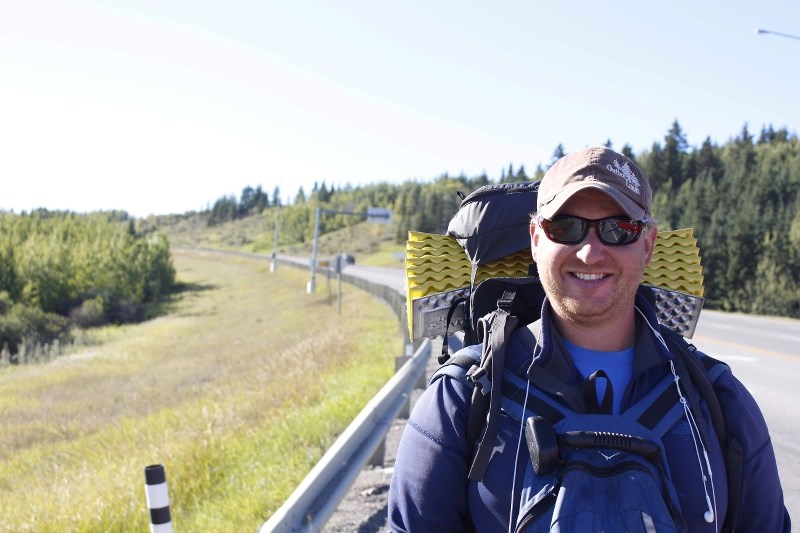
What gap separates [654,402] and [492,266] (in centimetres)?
130

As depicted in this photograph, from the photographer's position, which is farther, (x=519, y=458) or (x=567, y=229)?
(x=567, y=229)

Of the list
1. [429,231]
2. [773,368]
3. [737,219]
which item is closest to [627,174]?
[773,368]

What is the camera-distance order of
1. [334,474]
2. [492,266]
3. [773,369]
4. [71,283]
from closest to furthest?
[492,266], [334,474], [773,369], [71,283]

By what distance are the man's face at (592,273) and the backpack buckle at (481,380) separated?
0.27 m

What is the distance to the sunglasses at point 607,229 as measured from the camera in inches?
84.4

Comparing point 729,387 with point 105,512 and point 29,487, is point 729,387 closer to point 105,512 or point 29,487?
point 105,512

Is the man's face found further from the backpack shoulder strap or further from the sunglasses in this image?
the backpack shoulder strap

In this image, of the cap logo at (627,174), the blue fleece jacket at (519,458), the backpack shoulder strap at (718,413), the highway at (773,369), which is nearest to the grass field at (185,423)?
the blue fleece jacket at (519,458)

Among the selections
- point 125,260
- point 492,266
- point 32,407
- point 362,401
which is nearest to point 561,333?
point 492,266

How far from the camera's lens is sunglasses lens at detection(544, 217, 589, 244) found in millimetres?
2148

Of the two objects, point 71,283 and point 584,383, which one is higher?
point 584,383

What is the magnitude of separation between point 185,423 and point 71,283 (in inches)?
2235

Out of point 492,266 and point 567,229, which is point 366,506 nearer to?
point 492,266

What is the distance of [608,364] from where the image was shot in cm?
215
